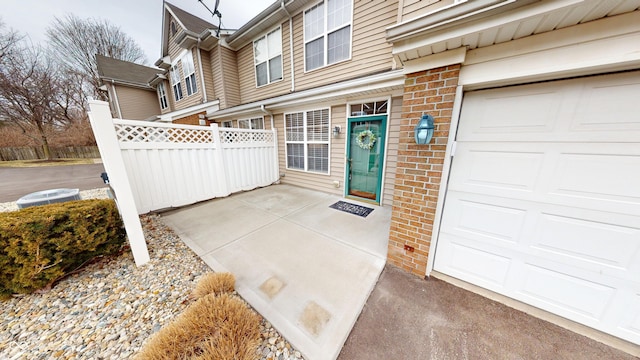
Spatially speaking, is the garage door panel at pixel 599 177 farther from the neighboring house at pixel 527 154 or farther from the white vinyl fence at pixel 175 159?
the white vinyl fence at pixel 175 159

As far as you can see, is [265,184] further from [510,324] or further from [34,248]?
[510,324]

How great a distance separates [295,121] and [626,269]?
5429 millimetres

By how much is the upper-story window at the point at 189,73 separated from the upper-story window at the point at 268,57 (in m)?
3.18

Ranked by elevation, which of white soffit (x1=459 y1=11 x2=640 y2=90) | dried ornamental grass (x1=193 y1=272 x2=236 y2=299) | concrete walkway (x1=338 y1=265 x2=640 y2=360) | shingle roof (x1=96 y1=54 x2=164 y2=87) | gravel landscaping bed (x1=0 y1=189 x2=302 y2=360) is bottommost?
concrete walkway (x1=338 y1=265 x2=640 y2=360)

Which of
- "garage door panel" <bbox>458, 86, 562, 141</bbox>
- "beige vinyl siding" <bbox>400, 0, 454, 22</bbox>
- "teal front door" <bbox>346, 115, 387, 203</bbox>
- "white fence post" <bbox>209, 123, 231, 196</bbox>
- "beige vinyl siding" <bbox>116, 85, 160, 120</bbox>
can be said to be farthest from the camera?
"beige vinyl siding" <bbox>116, 85, 160, 120</bbox>

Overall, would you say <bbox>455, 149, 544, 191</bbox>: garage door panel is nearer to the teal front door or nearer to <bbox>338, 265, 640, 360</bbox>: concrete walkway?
<bbox>338, 265, 640, 360</bbox>: concrete walkway

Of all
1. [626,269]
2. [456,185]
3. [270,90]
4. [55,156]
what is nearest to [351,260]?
[456,185]

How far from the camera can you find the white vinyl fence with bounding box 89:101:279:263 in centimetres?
219

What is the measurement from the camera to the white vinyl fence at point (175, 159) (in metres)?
2.19

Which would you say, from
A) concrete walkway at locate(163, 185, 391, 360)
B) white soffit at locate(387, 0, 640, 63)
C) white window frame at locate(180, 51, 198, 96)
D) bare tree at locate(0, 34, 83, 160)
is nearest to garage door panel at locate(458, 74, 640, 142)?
white soffit at locate(387, 0, 640, 63)

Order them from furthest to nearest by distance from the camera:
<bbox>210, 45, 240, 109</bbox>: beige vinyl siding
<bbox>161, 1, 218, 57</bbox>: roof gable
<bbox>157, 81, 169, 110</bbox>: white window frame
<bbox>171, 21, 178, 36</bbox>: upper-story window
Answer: <bbox>157, 81, 169, 110</bbox>: white window frame → <bbox>171, 21, 178, 36</bbox>: upper-story window → <bbox>161, 1, 218, 57</bbox>: roof gable → <bbox>210, 45, 240, 109</bbox>: beige vinyl siding

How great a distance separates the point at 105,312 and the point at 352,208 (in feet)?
11.8

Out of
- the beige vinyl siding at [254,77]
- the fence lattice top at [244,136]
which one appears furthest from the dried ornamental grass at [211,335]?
the beige vinyl siding at [254,77]

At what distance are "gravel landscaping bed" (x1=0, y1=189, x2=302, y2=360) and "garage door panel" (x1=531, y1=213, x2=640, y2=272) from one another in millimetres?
2334
